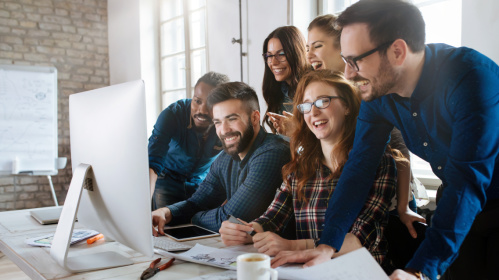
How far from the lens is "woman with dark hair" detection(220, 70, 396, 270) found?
1.49m

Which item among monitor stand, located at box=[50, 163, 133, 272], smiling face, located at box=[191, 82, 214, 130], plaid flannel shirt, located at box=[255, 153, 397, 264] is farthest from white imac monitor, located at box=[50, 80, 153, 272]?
smiling face, located at box=[191, 82, 214, 130]

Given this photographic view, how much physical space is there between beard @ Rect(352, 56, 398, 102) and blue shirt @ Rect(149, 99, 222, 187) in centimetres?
141

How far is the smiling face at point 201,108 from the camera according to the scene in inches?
99.7

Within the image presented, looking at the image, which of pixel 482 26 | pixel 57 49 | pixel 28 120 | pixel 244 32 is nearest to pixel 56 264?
pixel 482 26

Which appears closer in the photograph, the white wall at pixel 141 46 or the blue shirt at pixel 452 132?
the blue shirt at pixel 452 132

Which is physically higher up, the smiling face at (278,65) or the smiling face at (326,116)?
the smiling face at (278,65)

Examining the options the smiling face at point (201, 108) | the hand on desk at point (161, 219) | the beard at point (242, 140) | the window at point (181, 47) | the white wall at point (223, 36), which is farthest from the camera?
the window at point (181, 47)

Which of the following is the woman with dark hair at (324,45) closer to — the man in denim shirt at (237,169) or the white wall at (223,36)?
the man in denim shirt at (237,169)

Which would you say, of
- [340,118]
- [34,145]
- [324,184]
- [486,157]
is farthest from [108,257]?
[34,145]

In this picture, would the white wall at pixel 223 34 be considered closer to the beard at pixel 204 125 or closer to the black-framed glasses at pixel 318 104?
the beard at pixel 204 125

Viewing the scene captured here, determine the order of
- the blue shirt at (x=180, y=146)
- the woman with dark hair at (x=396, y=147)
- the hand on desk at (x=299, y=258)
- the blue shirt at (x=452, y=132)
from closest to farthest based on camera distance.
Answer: the blue shirt at (x=452, y=132) < the hand on desk at (x=299, y=258) < the woman with dark hair at (x=396, y=147) < the blue shirt at (x=180, y=146)

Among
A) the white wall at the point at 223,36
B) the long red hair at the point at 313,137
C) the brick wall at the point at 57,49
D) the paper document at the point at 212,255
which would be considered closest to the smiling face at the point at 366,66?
the long red hair at the point at 313,137

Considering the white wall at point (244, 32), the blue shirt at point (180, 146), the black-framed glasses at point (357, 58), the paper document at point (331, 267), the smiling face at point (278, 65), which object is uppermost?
the white wall at point (244, 32)

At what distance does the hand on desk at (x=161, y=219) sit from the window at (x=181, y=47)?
2025 millimetres
